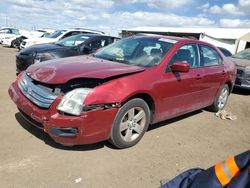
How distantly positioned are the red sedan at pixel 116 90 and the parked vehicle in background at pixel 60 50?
311 centimetres

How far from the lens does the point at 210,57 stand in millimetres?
6016

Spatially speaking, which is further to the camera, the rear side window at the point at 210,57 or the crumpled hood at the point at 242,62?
the crumpled hood at the point at 242,62

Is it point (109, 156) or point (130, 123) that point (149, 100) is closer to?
point (130, 123)

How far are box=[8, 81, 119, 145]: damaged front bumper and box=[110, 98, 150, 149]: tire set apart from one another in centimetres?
13

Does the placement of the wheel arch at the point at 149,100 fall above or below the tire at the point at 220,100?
above

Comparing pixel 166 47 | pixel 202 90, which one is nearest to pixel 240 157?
pixel 166 47

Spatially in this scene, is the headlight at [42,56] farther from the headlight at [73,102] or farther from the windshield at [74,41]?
the headlight at [73,102]

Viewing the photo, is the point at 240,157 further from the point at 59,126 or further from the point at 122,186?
the point at 59,126

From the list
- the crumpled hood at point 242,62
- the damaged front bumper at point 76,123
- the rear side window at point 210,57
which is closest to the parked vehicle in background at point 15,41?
the crumpled hood at point 242,62

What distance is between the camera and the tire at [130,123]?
396 centimetres

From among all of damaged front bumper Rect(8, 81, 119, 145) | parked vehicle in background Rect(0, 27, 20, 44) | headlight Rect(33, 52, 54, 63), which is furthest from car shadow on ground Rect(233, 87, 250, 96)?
parked vehicle in background Rect(0, 27, 20, 44)

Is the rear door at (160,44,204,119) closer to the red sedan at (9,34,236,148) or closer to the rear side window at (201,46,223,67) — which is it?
the red sedan at (9,34,236,148)

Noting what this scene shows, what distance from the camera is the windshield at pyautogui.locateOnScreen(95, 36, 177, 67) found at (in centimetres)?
474

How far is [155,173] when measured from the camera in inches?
145
